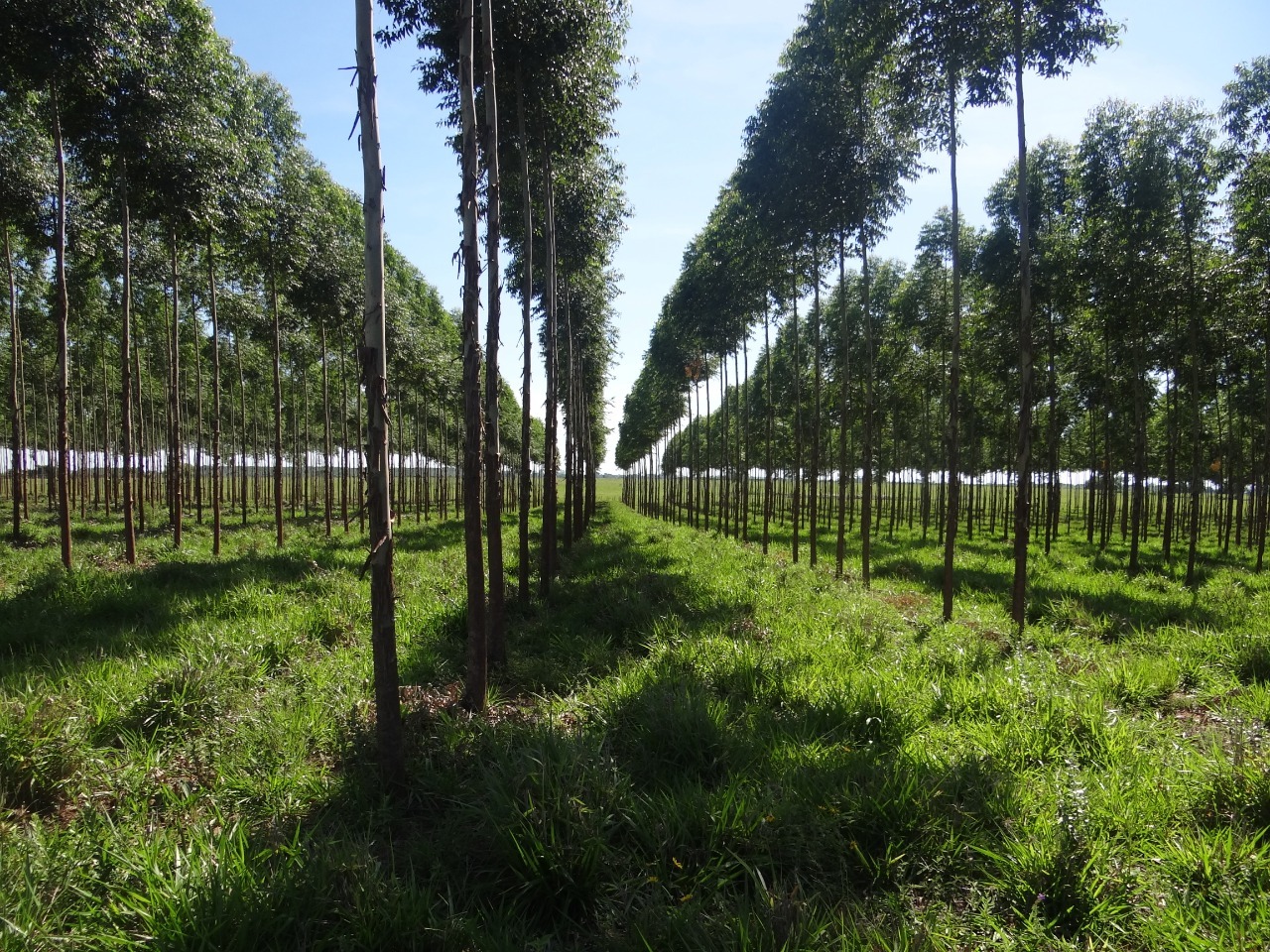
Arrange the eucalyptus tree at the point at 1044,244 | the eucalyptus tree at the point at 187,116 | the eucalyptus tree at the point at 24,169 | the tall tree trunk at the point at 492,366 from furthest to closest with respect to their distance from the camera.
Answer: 1. the eucalyptus tree at the point at 1044,244
2. the eucalyptus tree at the point at 24,169
3. the eucalyptus tree at the point at 187,116
4. the tall tree trunk at the point at 492,366

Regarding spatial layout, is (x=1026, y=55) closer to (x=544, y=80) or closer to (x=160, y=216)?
(x=544, y=80)

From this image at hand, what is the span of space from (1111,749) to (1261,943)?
189 centimetres

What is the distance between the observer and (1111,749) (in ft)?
12.7

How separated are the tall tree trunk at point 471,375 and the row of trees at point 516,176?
0.4 inches

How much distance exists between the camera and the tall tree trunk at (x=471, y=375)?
4766mm

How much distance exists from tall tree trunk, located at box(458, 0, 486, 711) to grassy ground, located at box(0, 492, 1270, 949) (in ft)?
1.89

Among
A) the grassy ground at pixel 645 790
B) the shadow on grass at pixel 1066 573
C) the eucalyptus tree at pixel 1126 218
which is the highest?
the eucalyptus tree at pixel 1126 218

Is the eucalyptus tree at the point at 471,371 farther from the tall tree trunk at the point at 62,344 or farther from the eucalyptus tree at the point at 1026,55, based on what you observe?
the tall tree trunk at the point at 62,344

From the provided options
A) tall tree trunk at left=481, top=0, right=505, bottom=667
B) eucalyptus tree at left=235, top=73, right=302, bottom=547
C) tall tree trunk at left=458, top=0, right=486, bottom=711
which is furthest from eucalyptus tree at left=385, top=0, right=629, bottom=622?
eucalyptus tree at left=235, top=73, right=302, bottom=547

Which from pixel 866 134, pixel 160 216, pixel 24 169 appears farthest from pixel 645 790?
pixel 24 169

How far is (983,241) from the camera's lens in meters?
15.5

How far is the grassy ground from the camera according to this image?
8.05 ft

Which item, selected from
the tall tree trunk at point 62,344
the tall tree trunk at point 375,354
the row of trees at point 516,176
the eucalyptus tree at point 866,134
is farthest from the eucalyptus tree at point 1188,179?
the tall tree trunk at point 62,344

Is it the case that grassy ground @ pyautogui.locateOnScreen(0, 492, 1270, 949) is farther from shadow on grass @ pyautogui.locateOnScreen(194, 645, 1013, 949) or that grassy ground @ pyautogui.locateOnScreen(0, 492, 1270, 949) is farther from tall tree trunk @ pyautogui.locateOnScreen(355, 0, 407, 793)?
tall tree trunk @ pyautogui.locateOnScreen(355, 0, 407, 793)
